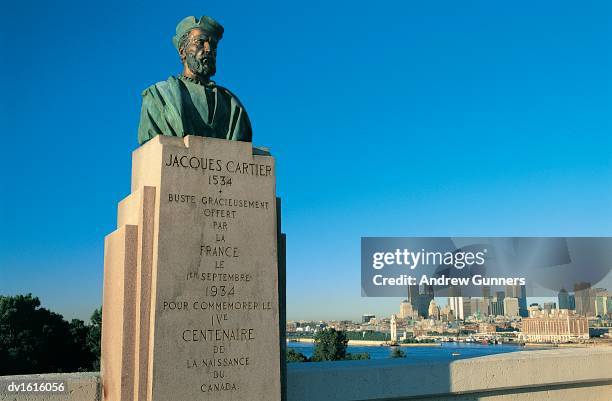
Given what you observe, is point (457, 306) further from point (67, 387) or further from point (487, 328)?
point (67, 387)

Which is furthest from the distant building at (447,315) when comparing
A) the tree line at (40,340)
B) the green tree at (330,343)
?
the tree line at (40,340)

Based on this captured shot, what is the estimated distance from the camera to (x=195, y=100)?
7.00 m

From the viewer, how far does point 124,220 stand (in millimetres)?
6664

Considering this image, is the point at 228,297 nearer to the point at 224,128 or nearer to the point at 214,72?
the point at 224,128

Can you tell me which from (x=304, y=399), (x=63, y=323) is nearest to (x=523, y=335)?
(x=63, y=323)

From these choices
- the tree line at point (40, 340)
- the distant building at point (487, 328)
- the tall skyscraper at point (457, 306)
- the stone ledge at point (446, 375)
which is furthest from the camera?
the distant building at point (487, 328)

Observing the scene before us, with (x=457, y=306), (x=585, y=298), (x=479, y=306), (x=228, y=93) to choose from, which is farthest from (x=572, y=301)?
(x=228, y=93)

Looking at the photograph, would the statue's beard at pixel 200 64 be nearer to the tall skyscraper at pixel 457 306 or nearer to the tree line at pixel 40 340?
the tree line at pixel 40 340

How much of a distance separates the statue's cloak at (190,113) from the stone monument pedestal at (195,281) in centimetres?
41

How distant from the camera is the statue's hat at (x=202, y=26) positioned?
716cm

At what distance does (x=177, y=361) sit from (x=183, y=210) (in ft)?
4.73

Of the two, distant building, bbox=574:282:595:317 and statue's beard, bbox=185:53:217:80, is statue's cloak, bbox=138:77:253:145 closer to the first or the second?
statue's beard, bbox=185:53:217:80

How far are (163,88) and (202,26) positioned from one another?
889 mm

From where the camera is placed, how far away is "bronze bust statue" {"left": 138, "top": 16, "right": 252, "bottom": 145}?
22.3 feet
